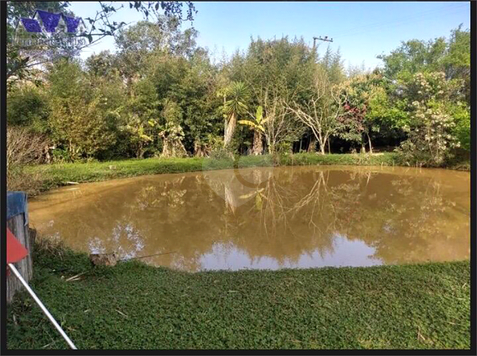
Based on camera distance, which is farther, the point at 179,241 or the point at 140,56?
the point at 140,56

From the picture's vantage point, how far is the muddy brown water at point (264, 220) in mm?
4051

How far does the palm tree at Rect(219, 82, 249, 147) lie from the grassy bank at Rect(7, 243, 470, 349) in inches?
331

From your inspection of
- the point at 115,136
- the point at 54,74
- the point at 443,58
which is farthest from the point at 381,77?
the point at 54,74

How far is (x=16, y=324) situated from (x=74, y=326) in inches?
11.9

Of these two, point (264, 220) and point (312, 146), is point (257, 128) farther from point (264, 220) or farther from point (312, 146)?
point (264, 220)

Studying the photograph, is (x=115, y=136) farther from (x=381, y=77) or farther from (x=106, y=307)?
(x=381, y=77)

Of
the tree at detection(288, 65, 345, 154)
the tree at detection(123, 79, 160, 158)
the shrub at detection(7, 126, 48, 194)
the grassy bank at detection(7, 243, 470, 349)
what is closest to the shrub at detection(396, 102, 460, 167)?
the tree at detection(288, 65, 345, 154)

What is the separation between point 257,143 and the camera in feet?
38.2

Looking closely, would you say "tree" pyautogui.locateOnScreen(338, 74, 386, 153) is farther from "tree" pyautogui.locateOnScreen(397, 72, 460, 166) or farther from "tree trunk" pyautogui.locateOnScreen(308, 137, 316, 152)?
"tree" pyautogui.locateOnScreen(397, 72, 460, 166)

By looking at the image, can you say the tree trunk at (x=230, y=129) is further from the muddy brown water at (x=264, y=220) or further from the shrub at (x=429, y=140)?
the shrub at (x=429, y=140)

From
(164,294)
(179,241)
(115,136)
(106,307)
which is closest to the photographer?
(106,307)

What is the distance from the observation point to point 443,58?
1067 centimetres

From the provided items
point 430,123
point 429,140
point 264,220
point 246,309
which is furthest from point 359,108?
point 246,309

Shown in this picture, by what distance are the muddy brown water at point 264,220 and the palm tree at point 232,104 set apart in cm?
246
